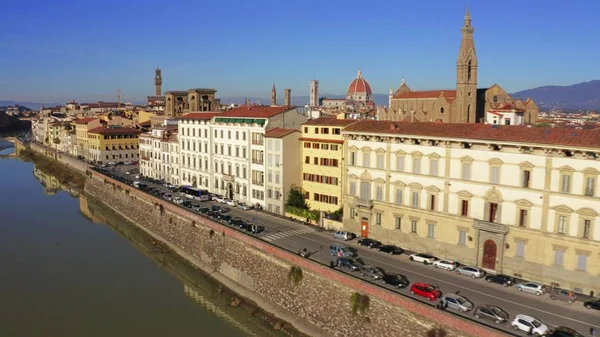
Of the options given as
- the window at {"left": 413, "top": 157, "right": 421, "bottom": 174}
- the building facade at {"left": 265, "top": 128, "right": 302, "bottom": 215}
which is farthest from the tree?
the window at {"left": 413, "top": 157, "right": 421, "bottom": 174}

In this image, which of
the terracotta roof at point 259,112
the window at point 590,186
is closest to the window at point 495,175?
the window at point 590,186

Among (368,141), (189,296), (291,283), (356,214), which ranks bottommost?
(189,296)

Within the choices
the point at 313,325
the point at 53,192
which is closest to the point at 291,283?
the point at 313,325

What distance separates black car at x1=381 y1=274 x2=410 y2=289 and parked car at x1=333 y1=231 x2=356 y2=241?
999 centimetres

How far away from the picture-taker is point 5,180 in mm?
91750

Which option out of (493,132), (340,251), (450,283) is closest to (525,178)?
(493,132)

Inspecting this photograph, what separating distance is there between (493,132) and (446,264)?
894 centimetres

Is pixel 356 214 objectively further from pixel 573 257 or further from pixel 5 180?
pixel 5 180

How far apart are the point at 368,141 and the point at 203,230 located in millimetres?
15798

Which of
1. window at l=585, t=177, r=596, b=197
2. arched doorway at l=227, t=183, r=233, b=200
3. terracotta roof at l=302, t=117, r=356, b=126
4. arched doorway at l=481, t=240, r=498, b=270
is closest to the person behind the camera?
window at l=585, t=177, r=596, b=197

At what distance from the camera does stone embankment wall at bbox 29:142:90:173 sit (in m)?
87.9

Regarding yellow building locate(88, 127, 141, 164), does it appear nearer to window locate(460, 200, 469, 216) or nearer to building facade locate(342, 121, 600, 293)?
building facade locate(342, 121, 600, 293)

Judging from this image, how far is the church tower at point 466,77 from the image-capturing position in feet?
213

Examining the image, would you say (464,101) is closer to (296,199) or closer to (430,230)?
(296,199)
